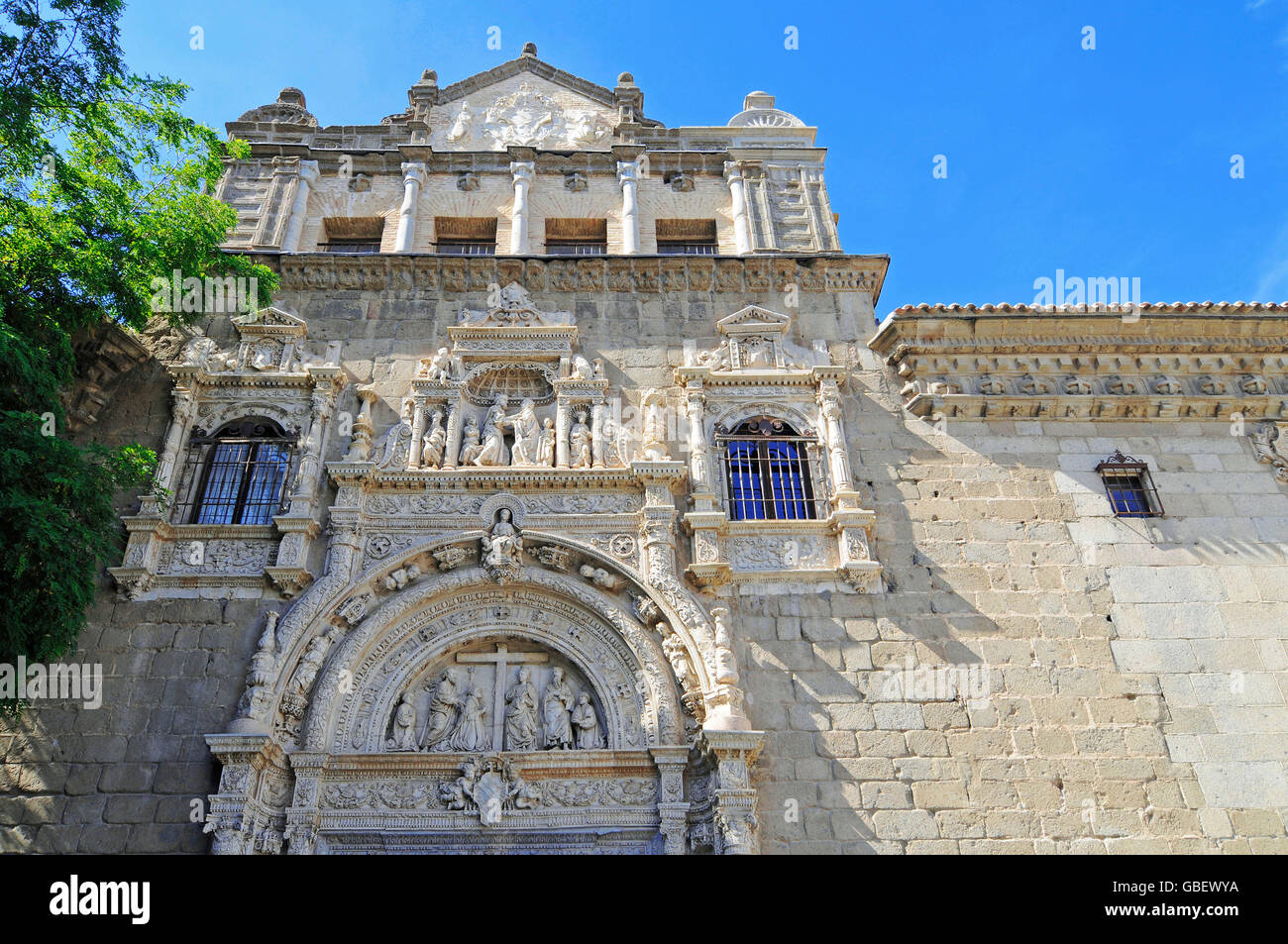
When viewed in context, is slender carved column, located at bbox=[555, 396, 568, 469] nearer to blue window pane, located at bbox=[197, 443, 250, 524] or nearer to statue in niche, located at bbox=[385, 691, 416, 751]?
statue in niche, located at bbox=[385, 691, 416, 751]

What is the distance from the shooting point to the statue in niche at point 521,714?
31.9 feet

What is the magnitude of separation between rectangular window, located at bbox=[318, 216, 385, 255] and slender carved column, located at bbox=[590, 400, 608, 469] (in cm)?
527

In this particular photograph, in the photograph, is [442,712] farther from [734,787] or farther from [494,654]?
[734,787]

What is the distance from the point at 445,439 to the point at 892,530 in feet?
17.9

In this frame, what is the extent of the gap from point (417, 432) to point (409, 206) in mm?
4645

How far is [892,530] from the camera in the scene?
1091 cm

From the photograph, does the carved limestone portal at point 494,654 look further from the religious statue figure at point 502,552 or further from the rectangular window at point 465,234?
the rectangular window at point 465,234

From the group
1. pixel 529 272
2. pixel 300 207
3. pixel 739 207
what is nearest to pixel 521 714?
pixel 529 272

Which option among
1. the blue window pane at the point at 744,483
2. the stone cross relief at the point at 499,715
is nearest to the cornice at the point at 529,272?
the blue window pane at the point at 744,483

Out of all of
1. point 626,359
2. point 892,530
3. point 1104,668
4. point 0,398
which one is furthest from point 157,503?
point 1104,668

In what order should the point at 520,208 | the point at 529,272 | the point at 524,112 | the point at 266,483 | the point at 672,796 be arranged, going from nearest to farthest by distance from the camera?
the point at 672,796
the point at 266,483
the point at 529,272
the point at 520,208
the point at 524,112

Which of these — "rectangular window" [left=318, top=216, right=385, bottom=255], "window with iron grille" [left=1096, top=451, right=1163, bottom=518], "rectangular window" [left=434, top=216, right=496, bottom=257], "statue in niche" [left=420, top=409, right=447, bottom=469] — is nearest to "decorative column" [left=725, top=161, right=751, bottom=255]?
"rectangular window" [left=434, top=216, right=496, bottom=257]

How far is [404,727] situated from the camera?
9820 millimetres

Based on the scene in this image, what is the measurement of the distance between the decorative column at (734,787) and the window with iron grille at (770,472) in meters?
2.79
